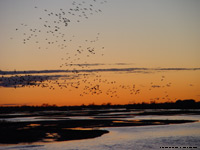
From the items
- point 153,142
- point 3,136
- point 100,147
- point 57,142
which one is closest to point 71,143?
point 57,142

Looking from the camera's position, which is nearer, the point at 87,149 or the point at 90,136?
the point at 87,149

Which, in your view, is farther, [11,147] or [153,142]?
[153,142]

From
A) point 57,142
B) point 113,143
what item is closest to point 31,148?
point 57,142

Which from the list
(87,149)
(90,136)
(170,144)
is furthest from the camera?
(90,136)

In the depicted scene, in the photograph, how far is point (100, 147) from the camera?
1425 inches

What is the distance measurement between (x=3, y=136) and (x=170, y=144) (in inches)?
873

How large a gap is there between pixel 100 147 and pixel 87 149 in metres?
1.82

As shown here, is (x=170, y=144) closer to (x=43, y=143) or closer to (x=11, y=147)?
(x=43, y=143)

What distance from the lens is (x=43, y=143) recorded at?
39.4 m

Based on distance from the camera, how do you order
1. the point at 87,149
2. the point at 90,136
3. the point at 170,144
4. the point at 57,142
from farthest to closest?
the point at 90,136 < the point at 57,142 < the point at 170,144 < the point at 87,149

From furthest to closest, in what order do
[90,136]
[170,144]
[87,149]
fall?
[90,136]
[170,144]
[87,149]

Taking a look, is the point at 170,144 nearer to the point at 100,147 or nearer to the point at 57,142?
the point at 100,147

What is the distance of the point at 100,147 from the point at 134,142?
5.07m

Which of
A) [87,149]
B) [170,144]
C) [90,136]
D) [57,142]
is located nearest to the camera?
[87,149]
